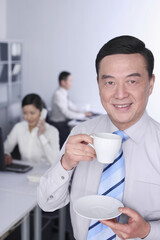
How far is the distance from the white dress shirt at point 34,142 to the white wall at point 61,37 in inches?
114

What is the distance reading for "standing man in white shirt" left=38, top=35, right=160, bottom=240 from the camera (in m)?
1.10

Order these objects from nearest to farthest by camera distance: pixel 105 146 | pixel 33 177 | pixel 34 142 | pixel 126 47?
pixel 105 146 < pixel 126 47 < pixel 33 177 < pixel 34 142

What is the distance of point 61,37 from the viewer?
19.3 feet

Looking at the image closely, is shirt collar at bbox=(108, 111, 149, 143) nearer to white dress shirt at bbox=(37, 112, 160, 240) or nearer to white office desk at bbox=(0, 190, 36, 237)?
white dress shirt at bbox=(37, 112, 160, 240)

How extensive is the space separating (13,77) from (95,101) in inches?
62.9

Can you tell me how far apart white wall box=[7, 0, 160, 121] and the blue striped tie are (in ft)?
14.3

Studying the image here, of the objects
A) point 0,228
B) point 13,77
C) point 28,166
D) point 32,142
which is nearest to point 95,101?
point 13,77

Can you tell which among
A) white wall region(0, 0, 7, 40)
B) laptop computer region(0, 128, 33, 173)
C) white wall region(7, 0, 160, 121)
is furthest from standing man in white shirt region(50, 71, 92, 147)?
laptop computer region(0, 128, 33, 173)

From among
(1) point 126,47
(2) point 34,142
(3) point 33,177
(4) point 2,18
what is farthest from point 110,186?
(4) point 2,18

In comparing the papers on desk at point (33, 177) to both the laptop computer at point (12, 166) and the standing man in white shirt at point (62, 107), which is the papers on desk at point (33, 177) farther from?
the standing man in white shirt at point (62, 107)

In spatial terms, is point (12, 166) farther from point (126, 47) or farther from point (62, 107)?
point (62, 107)

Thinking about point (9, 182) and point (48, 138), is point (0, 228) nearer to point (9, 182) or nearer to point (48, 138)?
point (9, 182)

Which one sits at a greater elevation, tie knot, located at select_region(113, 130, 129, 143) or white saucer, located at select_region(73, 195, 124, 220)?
tie knot, located at select_region(113, 130, 129, 143)

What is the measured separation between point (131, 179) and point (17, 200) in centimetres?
94
